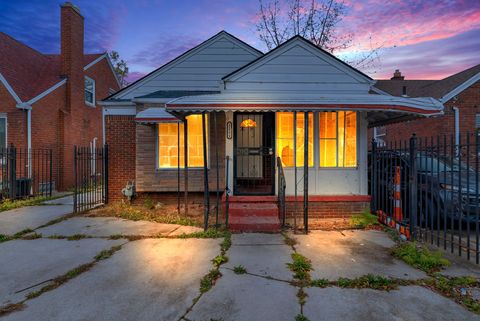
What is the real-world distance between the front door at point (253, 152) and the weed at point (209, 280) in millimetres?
3722

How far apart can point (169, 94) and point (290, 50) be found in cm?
418

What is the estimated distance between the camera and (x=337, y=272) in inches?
169

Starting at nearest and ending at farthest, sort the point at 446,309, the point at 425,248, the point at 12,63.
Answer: the point at 446,309
the point at 425,248
the point at 12,63

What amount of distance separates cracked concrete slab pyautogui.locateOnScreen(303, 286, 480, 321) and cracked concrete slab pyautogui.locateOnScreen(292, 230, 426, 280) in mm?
451

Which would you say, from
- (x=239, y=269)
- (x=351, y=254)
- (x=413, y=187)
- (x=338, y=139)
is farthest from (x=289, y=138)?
(x=239, y=269)

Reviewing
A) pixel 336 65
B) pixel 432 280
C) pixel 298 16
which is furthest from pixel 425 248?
pixel 298 16

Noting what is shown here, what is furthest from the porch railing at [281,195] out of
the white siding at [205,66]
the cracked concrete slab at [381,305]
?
the white siding at [205,66]

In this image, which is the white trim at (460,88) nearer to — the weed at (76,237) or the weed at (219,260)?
the weed at (219,260)

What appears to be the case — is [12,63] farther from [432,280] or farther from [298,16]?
[432,280]

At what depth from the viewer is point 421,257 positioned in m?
4.66

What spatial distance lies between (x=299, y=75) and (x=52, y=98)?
1229 cm

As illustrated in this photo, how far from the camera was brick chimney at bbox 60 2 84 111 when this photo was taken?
14797 mm

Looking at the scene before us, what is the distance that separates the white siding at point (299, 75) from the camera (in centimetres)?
793

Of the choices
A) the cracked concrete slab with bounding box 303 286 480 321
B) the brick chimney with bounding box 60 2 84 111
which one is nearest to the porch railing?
the cracked concrete slab with bounding box 303 286 480 321
